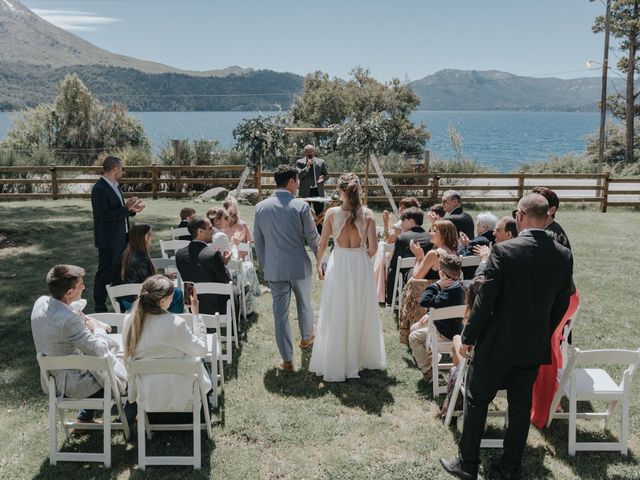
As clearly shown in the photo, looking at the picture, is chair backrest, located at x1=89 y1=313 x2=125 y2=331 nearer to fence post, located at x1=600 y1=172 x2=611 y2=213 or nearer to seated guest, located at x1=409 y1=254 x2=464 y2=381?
seated guest, located at x1=409 y1=254 x2=464 y2=381

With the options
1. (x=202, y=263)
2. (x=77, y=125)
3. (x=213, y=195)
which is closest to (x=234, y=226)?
(x=202, y=263)

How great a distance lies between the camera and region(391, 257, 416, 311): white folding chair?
21.9 feet

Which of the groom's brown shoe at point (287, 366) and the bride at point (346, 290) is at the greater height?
the bride at point (346, 290)

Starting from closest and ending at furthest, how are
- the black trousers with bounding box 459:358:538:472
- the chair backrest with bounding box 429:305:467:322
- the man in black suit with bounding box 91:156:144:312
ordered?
the black trousers with bounding box 459:358:538:472 < the chair backrest with bounding box 429:305:467:322 < the man in black suit with bounding box 91:156:144:312

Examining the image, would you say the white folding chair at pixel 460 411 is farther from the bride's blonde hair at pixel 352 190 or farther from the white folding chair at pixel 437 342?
the bride's blonde hair at pixel 352 190

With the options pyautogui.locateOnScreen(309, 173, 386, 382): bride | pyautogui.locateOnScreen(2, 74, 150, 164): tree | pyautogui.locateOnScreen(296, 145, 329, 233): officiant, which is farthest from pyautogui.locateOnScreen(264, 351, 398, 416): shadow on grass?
pyautogui.locateOnScreen(2, 74, 150, 164): tree

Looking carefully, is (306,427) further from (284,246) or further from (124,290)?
(124,290)

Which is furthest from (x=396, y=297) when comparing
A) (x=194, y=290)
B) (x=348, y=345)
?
(x=194, y=290)

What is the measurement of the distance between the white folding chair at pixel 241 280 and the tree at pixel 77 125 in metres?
21.3

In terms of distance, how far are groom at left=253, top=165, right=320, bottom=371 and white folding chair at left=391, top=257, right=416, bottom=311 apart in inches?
63.7

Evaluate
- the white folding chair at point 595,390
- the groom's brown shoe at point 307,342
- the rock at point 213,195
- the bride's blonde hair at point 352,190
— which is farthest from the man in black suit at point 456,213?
the rock at point 213,195

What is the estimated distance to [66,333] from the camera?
155 inches

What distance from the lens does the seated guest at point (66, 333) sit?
12.9 ft

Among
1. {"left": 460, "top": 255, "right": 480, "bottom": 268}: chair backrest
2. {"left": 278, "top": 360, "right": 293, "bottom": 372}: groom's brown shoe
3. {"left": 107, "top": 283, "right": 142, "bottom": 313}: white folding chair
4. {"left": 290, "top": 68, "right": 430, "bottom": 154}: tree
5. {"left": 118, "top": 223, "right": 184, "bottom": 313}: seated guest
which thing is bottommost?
{"left": 278, "top": 360, "right": 293, "bottom": 372}: groom's brown shoe
